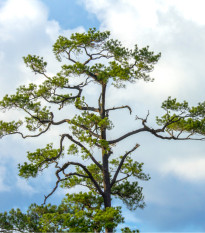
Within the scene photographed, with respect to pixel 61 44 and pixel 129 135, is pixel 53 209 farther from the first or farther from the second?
pixel 61 44

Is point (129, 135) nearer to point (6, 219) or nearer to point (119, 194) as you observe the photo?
point (119, 194)

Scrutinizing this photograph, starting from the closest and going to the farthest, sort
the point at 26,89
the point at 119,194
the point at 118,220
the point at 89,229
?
the point at 89,229
the point at 118,220
the point at 26,89
the point at 119,194

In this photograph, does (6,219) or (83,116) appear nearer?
(83,116)

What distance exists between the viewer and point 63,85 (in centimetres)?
1341

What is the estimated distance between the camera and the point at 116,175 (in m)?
13.4

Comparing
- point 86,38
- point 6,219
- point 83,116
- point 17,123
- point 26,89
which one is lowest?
point 6,219

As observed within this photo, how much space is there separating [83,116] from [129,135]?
2.61 meters

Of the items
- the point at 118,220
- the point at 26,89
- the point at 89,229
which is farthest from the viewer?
the point at 26,89

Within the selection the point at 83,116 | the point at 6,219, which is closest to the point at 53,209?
the point at 6,219

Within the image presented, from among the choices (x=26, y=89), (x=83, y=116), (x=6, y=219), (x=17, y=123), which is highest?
(x=26, y=89)

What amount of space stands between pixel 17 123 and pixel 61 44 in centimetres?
357

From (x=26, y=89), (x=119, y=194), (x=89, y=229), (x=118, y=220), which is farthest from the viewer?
(x=119, y=194)

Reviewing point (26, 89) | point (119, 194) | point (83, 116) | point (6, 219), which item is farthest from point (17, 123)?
point (119, 194)

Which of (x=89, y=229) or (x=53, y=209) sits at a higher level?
(x=53, y=209)
